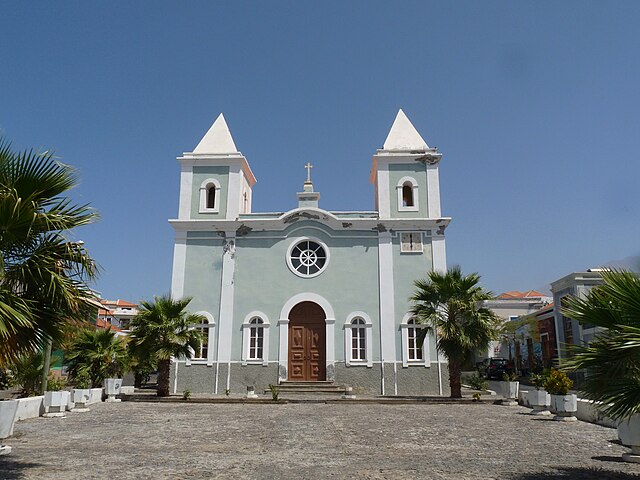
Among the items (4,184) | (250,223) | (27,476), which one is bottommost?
(27,476)

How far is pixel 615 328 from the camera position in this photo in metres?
6.41

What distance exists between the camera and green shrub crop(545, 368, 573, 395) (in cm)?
1386

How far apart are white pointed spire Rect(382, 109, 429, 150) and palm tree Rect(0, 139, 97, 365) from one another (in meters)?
18.3

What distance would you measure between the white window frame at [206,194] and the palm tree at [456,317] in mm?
9683

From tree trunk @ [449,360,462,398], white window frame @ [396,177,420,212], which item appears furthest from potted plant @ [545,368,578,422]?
white window frame @ [396,177,420,212]

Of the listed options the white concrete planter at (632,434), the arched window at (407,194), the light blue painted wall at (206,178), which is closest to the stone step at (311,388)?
the light blue painted wall at (206,178)

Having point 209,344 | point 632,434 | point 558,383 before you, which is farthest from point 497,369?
point 632,434

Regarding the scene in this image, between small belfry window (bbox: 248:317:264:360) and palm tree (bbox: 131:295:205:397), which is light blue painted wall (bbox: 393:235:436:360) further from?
palm tree (bbox: 131:295:205:397)

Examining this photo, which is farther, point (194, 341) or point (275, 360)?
point (275, 360)

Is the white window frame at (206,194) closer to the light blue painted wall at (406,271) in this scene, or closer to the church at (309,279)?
the church at (309,279)

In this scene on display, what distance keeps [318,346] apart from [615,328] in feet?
53.7

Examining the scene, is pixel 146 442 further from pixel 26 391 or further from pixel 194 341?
pixel 194 341

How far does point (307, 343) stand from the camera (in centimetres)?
2209

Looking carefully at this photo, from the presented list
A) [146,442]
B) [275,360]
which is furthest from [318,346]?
[146,442]
